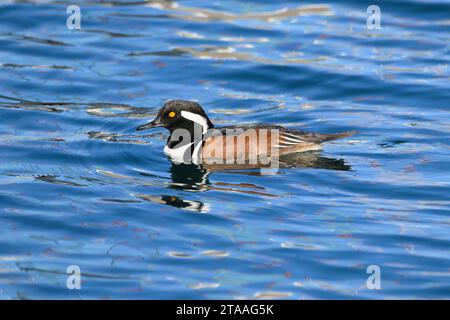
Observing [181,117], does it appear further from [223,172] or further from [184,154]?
[223,172]

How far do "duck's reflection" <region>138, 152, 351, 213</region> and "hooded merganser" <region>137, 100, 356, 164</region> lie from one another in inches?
5.8

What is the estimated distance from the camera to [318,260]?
33.4ft

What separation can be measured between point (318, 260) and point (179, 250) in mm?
1436

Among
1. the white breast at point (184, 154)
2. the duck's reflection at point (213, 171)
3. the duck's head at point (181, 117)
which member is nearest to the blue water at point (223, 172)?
the duck's reflection at point (213, 171)

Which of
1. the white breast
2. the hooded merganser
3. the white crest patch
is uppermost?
the white crest patch

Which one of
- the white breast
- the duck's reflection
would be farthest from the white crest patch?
the duck's reflection

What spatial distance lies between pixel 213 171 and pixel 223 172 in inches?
6.1

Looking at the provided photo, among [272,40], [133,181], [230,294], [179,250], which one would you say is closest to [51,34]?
[272,40]

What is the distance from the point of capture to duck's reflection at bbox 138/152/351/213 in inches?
469

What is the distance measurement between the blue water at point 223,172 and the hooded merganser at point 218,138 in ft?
0.93

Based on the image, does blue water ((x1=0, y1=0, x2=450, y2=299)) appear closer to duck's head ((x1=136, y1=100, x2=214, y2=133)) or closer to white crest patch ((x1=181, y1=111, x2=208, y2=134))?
duck's head ((x1=136, y1=100, x2=214, y2=133))

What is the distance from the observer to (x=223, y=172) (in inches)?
511

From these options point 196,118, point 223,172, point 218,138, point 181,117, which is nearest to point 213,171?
point 223,172

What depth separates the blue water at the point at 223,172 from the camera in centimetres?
998
